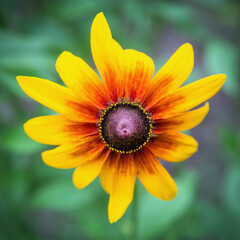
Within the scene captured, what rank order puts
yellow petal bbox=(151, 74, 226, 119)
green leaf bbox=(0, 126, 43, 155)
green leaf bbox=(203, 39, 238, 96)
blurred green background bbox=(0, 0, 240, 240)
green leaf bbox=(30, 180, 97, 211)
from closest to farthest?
yellow petal bbox=(151, 74, 226, 119), green leaf bbox=(0, 126, 43, 155), blurred green background bbox=(0, 0, 240, 240), green leaf bbox=(30, 180, 97, 211), green leaf bbox=(203, 39, 238, 96)

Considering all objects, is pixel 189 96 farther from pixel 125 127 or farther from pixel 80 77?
pixel 80 77

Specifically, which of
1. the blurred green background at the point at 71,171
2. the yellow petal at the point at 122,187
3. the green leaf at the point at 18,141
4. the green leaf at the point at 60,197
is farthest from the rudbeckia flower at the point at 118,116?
the green leaf at the point at 60,197

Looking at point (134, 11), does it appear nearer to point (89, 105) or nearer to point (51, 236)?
point (89, 105)

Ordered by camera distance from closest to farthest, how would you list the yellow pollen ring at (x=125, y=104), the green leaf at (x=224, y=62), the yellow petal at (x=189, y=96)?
the yellow petal at (x=189, y=96) → the yellow pollen ring at (x=125, y=104) → the green leaf at (x=224, y=62)

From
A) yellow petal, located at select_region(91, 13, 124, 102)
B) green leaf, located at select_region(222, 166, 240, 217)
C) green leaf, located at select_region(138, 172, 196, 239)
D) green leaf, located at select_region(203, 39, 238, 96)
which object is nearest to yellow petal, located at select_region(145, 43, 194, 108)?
yellow petal, located at select_region(91, 13, 124, 102)

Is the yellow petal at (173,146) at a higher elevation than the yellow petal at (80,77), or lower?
lower

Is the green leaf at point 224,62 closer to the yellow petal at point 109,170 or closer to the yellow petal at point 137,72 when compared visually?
the yellow petal at point 137,72

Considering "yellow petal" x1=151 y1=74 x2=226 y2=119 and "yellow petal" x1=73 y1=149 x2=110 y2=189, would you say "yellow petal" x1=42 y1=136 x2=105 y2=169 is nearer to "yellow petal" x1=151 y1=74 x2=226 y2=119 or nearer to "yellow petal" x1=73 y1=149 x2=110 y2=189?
"yellow petal" x1=73 y1=149 x2=110 y2=189
